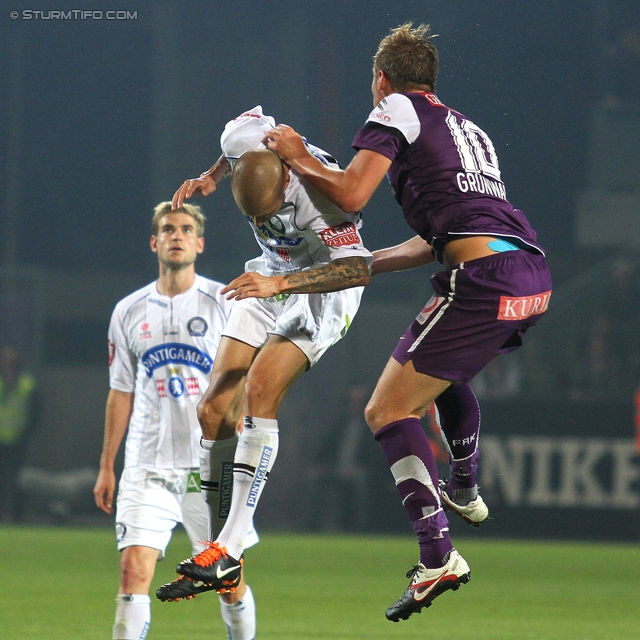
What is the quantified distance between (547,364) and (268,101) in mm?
5358

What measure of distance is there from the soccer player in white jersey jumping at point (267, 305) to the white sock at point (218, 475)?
31 mm

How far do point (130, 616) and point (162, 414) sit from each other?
1031 millimetres

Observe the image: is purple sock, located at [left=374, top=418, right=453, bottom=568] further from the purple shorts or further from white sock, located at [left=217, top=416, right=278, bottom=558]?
white sock, located at [left=217, top=416, right=278, bottom=558]

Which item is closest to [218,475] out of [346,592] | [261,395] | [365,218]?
[261,395]

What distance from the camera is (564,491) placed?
43.4ft

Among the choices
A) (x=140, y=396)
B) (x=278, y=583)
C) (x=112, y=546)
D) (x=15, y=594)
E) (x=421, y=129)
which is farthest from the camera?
(x=112, y=546)

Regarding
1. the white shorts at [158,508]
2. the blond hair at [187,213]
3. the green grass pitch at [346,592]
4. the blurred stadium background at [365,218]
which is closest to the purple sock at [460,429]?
the white shorts at [158,508]

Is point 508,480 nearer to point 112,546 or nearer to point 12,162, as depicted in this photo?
point 112,546

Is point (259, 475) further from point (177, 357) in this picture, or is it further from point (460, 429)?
point (177, 357)

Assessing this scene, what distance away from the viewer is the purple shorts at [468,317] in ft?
15.0

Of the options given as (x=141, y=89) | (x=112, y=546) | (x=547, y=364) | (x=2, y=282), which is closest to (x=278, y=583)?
(x=112, y=546)

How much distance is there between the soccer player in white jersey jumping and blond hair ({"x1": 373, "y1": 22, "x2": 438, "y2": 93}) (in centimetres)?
46

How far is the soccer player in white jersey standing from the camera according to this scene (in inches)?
225

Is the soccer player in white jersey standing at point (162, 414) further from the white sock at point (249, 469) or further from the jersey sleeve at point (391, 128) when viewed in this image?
the jersey sleeve at point (391, 128)
